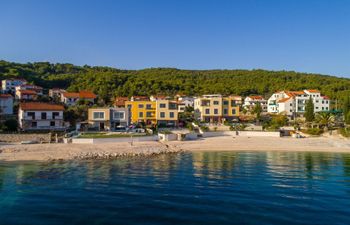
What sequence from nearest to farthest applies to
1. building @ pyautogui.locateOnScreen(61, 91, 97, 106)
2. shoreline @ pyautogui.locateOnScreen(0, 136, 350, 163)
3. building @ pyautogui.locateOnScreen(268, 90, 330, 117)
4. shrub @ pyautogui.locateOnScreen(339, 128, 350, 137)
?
shoreline @ pyautogui.locateOnScreen(0, 136, 350, 163), shrub @ pyautogui.locateOnScreen(339, 128, 350, 137), building @ pyautogui.locateOnScreen(61, 91, 97, 106), building @ pyautogui.locateOnScreen(268, 90, 330, 117)

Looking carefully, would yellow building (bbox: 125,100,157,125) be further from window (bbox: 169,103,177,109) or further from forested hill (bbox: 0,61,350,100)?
forested hill (bbox: 0,61,350,100)

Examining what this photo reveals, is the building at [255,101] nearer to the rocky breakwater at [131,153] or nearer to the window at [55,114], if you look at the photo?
the rocky breakwater at [131,153]

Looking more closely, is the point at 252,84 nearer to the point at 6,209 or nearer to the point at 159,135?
the point at 159,135

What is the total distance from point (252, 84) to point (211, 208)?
317ft

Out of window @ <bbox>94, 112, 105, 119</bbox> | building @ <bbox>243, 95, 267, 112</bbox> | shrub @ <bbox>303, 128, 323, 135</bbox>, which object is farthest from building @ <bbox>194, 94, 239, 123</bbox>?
building @ <bbox>243, 95, 267, 112</bbox>

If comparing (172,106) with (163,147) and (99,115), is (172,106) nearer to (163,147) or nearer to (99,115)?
(99,115)

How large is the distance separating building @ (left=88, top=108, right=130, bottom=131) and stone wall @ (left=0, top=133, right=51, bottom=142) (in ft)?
33.1

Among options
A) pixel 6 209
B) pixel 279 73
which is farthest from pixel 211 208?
pixel 279 73

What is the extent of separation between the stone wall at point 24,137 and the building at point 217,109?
3240cm

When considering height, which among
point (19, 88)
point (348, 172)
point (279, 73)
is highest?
point (279, 73)

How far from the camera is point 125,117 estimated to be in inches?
2042

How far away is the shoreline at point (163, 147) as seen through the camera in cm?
3187

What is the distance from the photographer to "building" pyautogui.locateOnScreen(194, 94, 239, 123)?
61906mm

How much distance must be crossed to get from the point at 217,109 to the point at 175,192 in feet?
146
